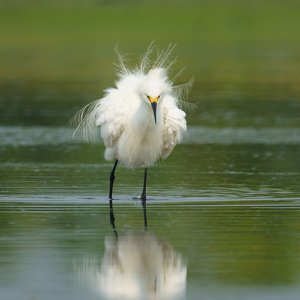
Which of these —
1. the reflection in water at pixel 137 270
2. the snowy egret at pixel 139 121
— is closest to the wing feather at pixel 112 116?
the snowy egret at pixel 139 121

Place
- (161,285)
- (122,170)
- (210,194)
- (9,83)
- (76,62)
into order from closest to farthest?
(161,285), (210,194), (122,170), (9,83), (76,62)

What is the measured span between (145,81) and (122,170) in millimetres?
4069

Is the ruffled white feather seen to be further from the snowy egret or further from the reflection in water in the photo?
the reflection in water

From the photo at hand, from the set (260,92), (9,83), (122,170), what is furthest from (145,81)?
(9,83)

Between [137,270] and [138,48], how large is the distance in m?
41.5

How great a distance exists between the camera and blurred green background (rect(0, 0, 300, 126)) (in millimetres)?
27234

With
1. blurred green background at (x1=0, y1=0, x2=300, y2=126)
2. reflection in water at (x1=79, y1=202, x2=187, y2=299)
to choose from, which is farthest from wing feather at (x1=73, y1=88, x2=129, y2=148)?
blurred green background at (x1=0, y1=0, x2=300, y2=126)

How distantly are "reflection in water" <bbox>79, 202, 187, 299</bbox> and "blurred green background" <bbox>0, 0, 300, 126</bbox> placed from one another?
1248 cm

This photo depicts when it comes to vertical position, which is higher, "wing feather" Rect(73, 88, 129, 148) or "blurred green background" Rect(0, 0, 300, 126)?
"blurred green background" Rect(0, 0, 300, 126)

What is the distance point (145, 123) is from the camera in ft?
37.8

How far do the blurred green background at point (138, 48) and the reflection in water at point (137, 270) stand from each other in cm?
A: 1248

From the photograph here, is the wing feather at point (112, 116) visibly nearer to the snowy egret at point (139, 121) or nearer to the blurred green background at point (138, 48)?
the snowy egret at point (139, 121)

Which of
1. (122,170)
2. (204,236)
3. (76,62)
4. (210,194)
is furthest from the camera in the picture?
(76,62)

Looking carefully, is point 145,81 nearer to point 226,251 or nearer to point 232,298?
point 226,251
